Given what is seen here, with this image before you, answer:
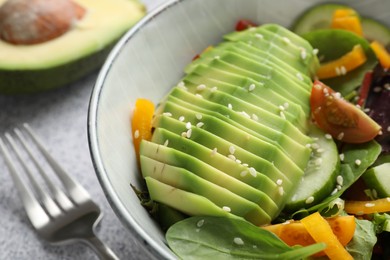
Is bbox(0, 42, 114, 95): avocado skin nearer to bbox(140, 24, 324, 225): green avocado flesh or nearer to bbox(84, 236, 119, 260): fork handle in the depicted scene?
bbox(140, 24, 324, 225): green avocado flesh

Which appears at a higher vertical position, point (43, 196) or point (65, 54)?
point (65, 54)

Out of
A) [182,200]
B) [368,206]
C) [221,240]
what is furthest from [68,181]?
[368,206]

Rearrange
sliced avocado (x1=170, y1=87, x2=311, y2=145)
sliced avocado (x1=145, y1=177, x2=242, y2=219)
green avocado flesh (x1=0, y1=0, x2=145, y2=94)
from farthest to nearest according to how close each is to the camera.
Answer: green avocado flesh (x1=0, y1=0, x2=145, y2=94) → sliced avocado (x1=170, y1=87, x2=311, y2=145) → sliced avocado (x1=145, y1=177, x2=242, y2=219)

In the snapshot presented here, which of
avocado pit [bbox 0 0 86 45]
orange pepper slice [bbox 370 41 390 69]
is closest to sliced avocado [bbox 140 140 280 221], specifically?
orange pepper slice [bbox 370 41 390 69]

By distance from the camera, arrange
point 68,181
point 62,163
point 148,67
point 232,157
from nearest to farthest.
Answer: point 232,157 < point 148,67 < point 68,181 < point 62,163

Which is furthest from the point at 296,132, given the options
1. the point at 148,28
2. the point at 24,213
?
the point at 24,213

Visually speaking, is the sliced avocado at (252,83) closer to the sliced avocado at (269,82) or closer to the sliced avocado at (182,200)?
the sliced avocado at (269,82)

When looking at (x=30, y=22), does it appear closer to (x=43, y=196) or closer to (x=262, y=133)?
(x=43, y=196)
